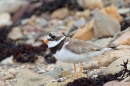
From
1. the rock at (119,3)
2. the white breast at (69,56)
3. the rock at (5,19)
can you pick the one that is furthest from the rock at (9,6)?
the white breast at (69,56)

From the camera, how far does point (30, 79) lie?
6637 millimetres

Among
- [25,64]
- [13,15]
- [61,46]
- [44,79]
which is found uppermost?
[13,15]

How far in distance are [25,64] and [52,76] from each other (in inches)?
118

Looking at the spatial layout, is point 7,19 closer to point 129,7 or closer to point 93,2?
point 93,2

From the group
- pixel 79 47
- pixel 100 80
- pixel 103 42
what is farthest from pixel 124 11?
pixel 100 80

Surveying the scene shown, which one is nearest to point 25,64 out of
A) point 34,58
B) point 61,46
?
point 34,58

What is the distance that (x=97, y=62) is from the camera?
23.8ft

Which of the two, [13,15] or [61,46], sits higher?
[13,15]

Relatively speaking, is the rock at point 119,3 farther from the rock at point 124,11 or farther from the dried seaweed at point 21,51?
the dried seaweed at point 21,51

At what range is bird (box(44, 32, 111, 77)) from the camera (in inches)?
242

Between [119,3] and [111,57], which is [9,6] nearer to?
[119,3]

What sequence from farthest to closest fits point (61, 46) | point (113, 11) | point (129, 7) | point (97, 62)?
point (129, 7)
point (113, 11)
point (97, 62)
point (61, 46)

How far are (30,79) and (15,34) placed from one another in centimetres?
639

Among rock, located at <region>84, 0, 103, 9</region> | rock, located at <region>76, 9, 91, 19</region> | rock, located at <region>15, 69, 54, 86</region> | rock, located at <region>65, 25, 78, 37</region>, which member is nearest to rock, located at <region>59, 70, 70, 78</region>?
rock, located at <region>15, 69, 54, 86</region>
